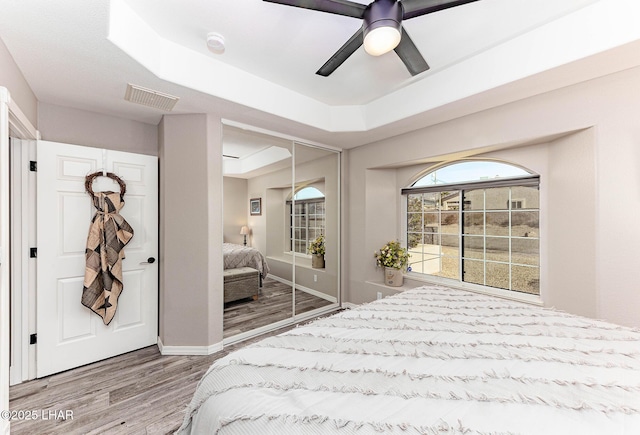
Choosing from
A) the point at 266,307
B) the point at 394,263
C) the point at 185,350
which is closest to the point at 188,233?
the point at 185,350

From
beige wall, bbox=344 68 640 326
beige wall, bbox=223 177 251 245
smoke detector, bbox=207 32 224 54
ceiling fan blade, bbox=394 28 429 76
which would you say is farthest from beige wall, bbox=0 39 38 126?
beige wall, bbox=344 68 640 326

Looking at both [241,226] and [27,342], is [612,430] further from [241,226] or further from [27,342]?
[27,342]

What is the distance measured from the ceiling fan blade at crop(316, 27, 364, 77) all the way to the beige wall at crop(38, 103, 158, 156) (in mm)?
2260

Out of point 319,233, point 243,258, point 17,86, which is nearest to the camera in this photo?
point 17,86

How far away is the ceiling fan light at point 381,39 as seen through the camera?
137cm

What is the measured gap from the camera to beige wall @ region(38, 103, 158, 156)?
2.45 meters

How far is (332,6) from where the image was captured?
1.35 meters

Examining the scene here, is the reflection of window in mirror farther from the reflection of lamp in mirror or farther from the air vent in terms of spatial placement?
the air vent

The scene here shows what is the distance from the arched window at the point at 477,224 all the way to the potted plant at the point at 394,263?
0.27 m

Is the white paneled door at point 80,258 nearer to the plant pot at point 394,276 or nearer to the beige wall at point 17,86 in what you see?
the beige wall at point 17,86

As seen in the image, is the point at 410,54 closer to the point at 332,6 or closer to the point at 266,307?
the point at 332,6

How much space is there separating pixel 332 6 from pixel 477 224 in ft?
9.37

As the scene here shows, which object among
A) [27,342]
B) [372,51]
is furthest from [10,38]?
[27,342]

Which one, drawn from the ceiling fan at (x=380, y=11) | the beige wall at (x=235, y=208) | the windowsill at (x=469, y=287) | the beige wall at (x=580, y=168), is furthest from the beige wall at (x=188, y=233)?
the beige wall at (x=580, y=168)
